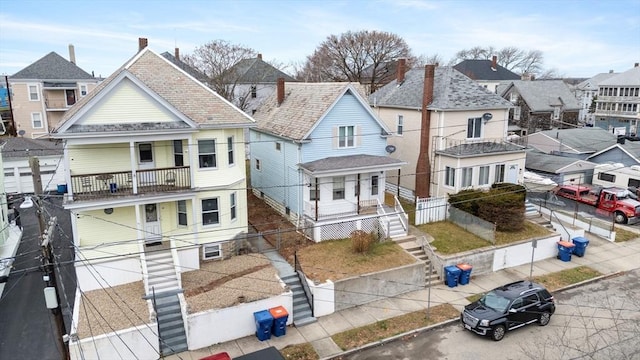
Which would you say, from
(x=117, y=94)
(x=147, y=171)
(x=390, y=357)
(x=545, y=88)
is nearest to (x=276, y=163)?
(x=147, y=171)

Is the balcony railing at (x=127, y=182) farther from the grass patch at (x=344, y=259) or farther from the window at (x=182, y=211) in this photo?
the grass patch at (x=344, y=259)

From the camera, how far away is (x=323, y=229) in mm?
23812

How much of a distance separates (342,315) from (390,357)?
10.5 ft

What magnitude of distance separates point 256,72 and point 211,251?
116ft

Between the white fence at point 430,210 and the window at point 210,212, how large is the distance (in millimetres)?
11710

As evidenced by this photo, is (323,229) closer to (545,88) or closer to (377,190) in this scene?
(377,190)

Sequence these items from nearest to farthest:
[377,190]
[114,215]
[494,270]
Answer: [114,215] → [494,270] → [377,190]

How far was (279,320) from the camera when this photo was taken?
1708cm

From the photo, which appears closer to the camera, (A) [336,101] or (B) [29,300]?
(B) [29,300]

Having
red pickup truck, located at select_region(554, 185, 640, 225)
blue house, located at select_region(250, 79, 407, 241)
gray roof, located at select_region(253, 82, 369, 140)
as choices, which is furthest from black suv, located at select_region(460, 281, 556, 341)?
red pickup truck, located at select_region(554, 185, 640, 225)

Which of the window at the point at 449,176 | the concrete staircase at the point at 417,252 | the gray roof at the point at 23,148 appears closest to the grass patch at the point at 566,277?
the concrete staircase at the point at 417,252

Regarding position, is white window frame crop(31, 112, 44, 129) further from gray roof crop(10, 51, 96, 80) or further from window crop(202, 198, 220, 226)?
window crop(202, 198, 220, 226)

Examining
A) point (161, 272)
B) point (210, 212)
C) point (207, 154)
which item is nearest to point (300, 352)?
point (161, 272)

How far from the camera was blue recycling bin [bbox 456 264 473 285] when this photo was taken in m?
21.6
